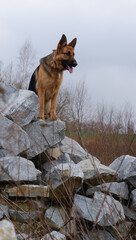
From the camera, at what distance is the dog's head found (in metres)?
5.95

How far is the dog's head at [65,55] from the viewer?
19.5 ft

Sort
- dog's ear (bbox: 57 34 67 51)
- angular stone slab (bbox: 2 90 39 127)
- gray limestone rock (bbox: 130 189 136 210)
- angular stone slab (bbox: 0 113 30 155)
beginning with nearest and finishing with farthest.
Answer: angular stone slab (bbox: 0 113 30 155), gray limestone rock (bbox: 130 189 136 210), angular stone slab (bbox: 2 90 39 127), dog's ear (bbox: 57 34 67 51)

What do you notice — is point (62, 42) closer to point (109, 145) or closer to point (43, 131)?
point (43, 131)

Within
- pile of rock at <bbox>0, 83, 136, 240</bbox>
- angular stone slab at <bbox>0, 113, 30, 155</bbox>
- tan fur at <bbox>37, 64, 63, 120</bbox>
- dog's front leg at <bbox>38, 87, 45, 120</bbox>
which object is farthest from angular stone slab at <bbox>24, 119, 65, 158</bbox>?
angular stone slab at <bbox>0, 113, 30, 155</bbox>

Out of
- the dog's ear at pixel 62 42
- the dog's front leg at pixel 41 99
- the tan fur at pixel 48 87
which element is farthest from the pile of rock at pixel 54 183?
the dog's ear at pixel 62 42

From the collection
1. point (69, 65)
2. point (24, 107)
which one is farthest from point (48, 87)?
point (24, 107)

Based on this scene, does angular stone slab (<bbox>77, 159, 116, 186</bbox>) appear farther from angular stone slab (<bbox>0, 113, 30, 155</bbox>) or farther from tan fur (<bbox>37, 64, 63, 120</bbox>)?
tan fur (<bbox>37, 64, 63, 120</bbox>)

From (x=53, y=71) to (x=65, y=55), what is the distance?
441 millimetres

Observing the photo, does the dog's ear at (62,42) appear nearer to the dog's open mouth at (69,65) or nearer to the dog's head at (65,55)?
the dog's head at (65,55)

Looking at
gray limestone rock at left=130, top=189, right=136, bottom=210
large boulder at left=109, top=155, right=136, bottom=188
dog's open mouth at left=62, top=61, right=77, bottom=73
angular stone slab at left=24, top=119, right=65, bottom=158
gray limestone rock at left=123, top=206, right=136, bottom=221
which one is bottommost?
gray limestone rock at left=123, top=206, right=136, bottom=221

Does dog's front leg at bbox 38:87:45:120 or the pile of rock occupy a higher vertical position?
dog's front leg at bbox 38:87:45:120

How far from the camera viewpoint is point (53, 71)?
612 centimetres

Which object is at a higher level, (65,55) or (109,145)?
(65,55)

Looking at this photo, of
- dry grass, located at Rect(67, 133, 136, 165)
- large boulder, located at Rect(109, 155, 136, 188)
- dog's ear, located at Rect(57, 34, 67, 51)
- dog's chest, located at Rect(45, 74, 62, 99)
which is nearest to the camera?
large boulder, located at Rect(109, 155, 136, 188)
